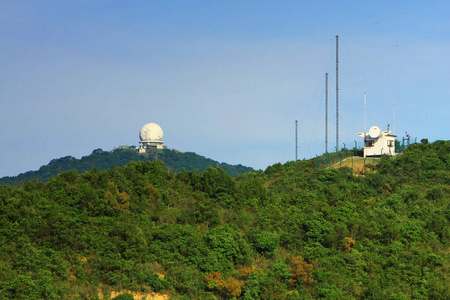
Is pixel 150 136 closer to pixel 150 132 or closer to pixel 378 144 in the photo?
pixel 150 132

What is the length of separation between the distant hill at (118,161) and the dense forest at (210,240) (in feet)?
211

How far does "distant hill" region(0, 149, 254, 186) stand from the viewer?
10362cm

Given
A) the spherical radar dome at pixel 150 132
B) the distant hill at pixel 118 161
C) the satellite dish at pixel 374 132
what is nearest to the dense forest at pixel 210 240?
the satellite dish at pixel 374 132

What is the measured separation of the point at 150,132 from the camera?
9775 centimetres

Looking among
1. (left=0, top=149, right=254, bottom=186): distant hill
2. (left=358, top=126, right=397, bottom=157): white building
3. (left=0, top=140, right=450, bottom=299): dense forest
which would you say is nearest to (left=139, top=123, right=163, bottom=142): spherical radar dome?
(left=0, top=149, right=254, bottom=186): distant hill

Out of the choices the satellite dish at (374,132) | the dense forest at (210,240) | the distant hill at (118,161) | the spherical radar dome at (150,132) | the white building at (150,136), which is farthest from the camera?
the distant hill at (118,161)

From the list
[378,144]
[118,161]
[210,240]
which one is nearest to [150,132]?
[118,161]

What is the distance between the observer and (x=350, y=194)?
40312 millimetres

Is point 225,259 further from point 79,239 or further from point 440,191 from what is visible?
point 440,191

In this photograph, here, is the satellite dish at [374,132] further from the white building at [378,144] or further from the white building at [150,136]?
the white building at [150,136]

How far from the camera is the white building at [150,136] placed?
97.8 meters

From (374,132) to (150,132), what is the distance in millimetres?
53622

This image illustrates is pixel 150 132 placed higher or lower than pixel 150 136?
higher

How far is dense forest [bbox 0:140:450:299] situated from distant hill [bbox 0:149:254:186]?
64.2 m
